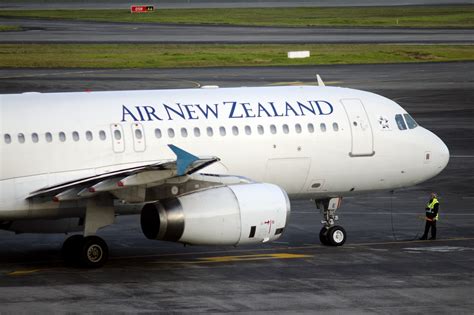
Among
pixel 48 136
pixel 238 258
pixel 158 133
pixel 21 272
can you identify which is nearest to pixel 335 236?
pixel 238 258

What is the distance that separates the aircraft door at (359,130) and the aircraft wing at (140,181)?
4.87 m

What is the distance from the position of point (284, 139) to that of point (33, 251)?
820cm

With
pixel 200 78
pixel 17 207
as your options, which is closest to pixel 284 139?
pixel 17 207

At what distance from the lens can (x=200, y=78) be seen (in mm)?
81250

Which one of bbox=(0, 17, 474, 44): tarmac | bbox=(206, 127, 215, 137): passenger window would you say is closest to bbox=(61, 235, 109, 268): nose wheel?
bbox=(206, 127, 215, 137): passenger window

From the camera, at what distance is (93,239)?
3066 cm

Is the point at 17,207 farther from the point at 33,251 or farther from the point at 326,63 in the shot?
the point at 326,63

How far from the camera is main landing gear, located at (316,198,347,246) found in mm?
34625

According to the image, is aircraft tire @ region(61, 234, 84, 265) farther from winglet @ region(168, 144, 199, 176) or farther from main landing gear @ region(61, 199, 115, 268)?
winglet @ region(168, 144, 199, 176)

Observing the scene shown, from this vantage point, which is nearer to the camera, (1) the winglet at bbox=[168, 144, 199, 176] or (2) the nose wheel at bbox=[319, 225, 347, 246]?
(1) the winglet at bbox=[168, 144, 199, 176]

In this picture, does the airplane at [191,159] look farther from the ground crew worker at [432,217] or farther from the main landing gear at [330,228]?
the ground crew worker at [432,217]

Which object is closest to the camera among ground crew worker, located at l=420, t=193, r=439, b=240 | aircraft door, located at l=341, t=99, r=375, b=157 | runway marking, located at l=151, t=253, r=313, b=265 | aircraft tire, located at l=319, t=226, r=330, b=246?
runway marking, located at l=151, t=253, r=313, b=265

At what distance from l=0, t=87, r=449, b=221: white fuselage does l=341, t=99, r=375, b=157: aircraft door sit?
1.2 inches

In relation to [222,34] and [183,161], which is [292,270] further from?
[222,34]
